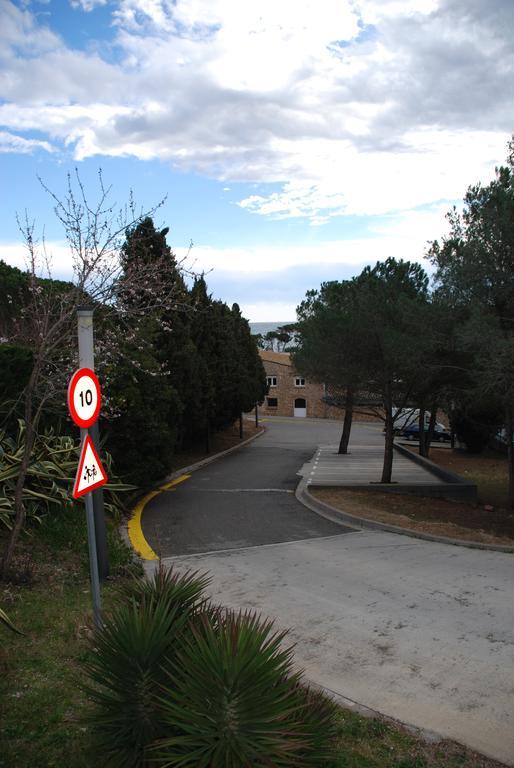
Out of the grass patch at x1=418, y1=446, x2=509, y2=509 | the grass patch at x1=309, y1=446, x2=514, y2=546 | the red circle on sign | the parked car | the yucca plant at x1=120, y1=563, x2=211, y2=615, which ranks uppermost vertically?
the red circle on sign

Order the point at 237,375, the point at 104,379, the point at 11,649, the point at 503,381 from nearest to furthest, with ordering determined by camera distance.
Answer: the point at 11,649
the point at 104,379
the point at 503,381
the point at 237,375

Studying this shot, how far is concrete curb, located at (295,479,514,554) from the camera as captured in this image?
10.1 m

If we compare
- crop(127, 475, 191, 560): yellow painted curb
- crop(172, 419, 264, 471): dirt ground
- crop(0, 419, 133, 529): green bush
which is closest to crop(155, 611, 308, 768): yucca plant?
crop(0, 419, 133, 529): green bush

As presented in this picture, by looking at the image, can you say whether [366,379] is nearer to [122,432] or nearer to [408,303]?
[408,303]

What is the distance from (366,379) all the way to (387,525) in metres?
7.11

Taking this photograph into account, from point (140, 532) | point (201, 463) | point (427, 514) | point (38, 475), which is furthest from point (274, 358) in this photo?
point (38, 475)

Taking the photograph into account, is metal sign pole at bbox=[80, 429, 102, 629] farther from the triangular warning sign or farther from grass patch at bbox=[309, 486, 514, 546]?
grass patch at bbox=[309, 486, 514, 546]

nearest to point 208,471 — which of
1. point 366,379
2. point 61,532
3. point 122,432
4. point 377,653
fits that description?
point 366,379

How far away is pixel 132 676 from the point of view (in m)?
3.06

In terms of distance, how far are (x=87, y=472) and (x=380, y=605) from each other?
379cm

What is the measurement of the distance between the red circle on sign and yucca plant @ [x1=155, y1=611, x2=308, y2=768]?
209 cm

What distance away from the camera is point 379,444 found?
36375 mm

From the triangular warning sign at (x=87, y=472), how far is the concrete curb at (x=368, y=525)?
743 cm

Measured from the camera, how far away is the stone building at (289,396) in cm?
6081
